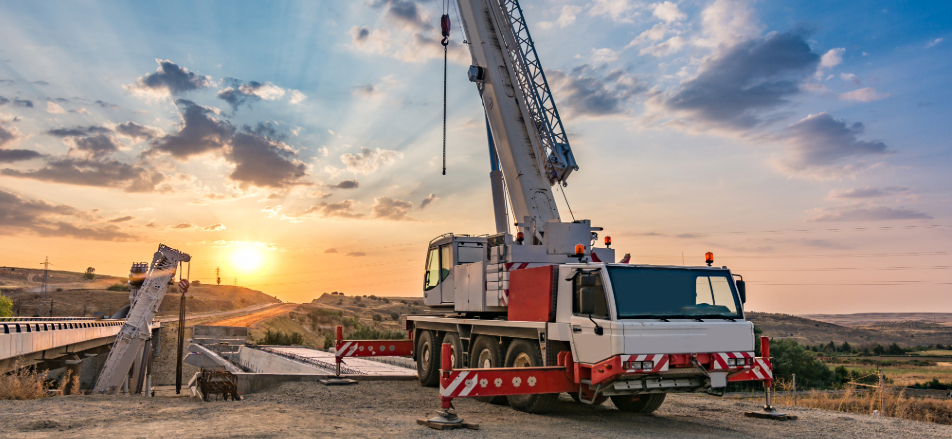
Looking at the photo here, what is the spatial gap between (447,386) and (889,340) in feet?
417

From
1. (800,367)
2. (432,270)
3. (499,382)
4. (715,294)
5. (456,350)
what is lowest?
(800,367)

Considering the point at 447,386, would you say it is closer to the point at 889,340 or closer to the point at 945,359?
the point at 945,359

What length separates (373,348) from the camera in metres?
16.0

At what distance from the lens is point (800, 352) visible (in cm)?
4128

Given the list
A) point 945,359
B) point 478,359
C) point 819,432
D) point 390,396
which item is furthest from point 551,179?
point 945,359

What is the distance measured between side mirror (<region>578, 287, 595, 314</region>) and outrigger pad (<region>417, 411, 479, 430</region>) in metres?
2.30

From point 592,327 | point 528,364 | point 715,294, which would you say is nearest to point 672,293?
point 715,294

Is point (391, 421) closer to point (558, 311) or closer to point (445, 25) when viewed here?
point (558, 311)

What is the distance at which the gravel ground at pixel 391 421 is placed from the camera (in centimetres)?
816

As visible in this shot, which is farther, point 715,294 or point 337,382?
point 337,382

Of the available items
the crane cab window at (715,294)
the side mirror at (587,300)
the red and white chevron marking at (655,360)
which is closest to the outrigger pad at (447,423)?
the side mirror at (587,300)

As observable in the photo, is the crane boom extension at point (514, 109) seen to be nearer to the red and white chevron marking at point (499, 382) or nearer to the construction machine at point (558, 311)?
the construction machine at point (558, 311)

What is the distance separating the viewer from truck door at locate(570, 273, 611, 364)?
8367 mm

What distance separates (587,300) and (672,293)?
1532 millimetres
